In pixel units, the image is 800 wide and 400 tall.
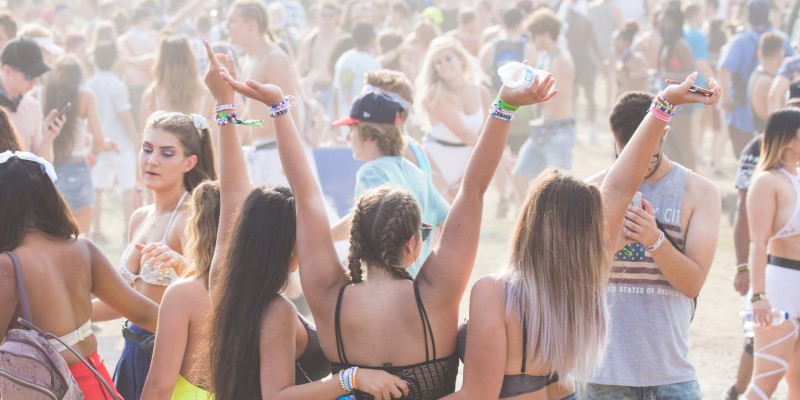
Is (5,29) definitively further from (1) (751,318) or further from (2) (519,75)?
(2) (519,75)

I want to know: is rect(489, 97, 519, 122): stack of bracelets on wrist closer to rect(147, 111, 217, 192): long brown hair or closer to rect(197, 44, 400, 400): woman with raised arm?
rect(197, 44, 400, 400): woman with raised arm

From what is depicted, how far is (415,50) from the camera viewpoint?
13.2m

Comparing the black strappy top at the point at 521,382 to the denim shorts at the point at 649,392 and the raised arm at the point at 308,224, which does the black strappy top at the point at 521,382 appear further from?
the denim shorts at the point at 649,392

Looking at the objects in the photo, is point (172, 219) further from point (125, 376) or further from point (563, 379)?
point (563, 379)

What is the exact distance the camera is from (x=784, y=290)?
5.09 metres

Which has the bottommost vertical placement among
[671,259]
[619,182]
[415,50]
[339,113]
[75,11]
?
[671,259]

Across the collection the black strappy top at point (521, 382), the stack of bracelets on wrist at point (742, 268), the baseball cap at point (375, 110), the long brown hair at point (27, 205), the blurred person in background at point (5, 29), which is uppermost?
the blurred person in background at point (5, 29)

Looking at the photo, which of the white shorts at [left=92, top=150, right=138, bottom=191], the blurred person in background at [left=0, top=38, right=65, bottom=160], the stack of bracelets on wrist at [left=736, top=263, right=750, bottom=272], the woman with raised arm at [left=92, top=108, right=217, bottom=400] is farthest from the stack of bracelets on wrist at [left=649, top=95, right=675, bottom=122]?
the white shorts at [left=92, top=150, right=138, bottom=191]

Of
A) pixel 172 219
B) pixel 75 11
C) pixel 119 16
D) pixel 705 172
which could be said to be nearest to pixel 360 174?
pixel 172 219

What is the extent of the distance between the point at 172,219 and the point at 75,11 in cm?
2223

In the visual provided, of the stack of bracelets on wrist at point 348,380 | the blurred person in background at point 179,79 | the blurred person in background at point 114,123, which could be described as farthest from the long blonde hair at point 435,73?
the stack of bracelets on wrist at point 348,380

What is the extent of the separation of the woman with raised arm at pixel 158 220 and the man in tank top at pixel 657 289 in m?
1.77

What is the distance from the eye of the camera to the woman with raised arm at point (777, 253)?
16.6 ft

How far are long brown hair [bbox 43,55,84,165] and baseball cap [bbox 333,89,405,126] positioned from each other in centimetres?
411
